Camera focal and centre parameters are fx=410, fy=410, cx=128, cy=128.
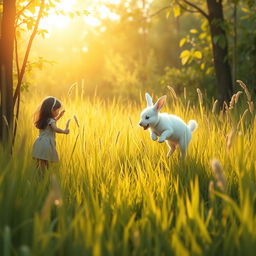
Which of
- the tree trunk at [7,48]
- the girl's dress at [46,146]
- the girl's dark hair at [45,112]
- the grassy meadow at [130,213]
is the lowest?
the grassy meadow at [130,213]

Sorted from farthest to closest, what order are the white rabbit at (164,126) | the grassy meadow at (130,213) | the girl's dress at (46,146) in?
the girl's dress at (46,146), the white rabbit at (164,126), the grassy meadow at (130,213)

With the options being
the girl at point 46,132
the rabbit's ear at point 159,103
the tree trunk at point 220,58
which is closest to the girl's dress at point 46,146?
the girl at point 46,132

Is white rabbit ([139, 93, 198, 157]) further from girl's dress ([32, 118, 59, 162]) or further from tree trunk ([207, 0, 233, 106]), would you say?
tree trunk ([207, 0, 233, 106])

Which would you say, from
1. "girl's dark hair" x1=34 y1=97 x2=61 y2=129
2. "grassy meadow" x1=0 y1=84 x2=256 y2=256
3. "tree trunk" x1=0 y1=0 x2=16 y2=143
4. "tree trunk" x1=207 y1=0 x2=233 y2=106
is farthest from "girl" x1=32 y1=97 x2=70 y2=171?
"tree trunk" x1=207 y1=0 x2=233 y2=106

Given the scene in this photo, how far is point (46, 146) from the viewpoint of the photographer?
4.06m

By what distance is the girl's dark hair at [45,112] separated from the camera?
14.0ft

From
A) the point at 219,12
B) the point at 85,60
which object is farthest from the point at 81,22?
the point at 219,12

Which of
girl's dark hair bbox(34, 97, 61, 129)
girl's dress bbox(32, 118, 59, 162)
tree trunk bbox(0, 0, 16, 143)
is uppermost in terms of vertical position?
tree trunk bbox(0, 0, 16, 143)

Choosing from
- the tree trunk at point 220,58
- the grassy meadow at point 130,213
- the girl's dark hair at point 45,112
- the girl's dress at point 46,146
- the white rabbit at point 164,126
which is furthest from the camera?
the tree trunk at point 220,58

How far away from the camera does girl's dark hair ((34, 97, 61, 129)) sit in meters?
4.27

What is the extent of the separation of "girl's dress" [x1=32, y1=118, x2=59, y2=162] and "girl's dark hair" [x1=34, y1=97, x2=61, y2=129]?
61 millimetres

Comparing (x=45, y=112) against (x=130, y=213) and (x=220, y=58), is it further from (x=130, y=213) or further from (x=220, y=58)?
(x=220, y=58)

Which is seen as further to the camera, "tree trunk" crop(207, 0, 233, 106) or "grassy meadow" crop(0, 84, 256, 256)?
"tree trunk" crop(207, 0, 233, 106)

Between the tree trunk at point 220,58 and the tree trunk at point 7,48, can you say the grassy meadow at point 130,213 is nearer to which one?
the tree trunk at point 7,48
